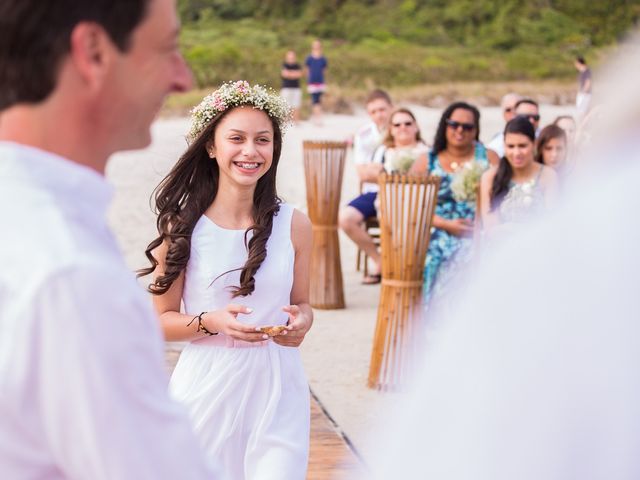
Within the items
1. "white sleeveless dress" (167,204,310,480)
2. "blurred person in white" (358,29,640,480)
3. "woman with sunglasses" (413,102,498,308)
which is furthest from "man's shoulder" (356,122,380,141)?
"blurred person in white" (358,29,640,480)

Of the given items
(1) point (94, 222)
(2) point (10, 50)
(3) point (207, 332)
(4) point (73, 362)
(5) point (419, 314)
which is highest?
(2) point (10, 50)

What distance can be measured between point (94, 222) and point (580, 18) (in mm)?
63594

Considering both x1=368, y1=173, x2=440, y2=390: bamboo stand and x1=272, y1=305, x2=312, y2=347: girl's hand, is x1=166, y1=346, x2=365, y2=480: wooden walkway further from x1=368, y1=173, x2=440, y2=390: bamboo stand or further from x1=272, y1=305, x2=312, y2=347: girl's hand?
x1=272, y1=305, x2=312, y2=347: girl's hand

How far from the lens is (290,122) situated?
4418 mm

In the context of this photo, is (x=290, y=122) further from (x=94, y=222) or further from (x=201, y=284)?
(x=94, y=222)

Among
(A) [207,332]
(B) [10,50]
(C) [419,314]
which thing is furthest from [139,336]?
(C) [419,314]

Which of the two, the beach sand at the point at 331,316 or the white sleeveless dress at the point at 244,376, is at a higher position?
the white sleeveless dress at the point at 244,376

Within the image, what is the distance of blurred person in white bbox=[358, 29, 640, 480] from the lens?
82 centimetres

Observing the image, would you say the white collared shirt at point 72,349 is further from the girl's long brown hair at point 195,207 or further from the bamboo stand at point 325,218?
the bamboo stand at point 325,218

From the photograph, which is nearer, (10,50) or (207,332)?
(10,50)

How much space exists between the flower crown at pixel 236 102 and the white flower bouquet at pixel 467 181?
13.9 ft

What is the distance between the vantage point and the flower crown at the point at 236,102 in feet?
13.8

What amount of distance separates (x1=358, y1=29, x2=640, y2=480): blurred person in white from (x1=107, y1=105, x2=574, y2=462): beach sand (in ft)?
0.43

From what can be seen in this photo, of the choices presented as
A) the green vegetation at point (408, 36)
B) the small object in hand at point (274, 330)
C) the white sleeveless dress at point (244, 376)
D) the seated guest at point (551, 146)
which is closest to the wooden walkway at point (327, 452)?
the white sleeveless dress at point (244, 376)
